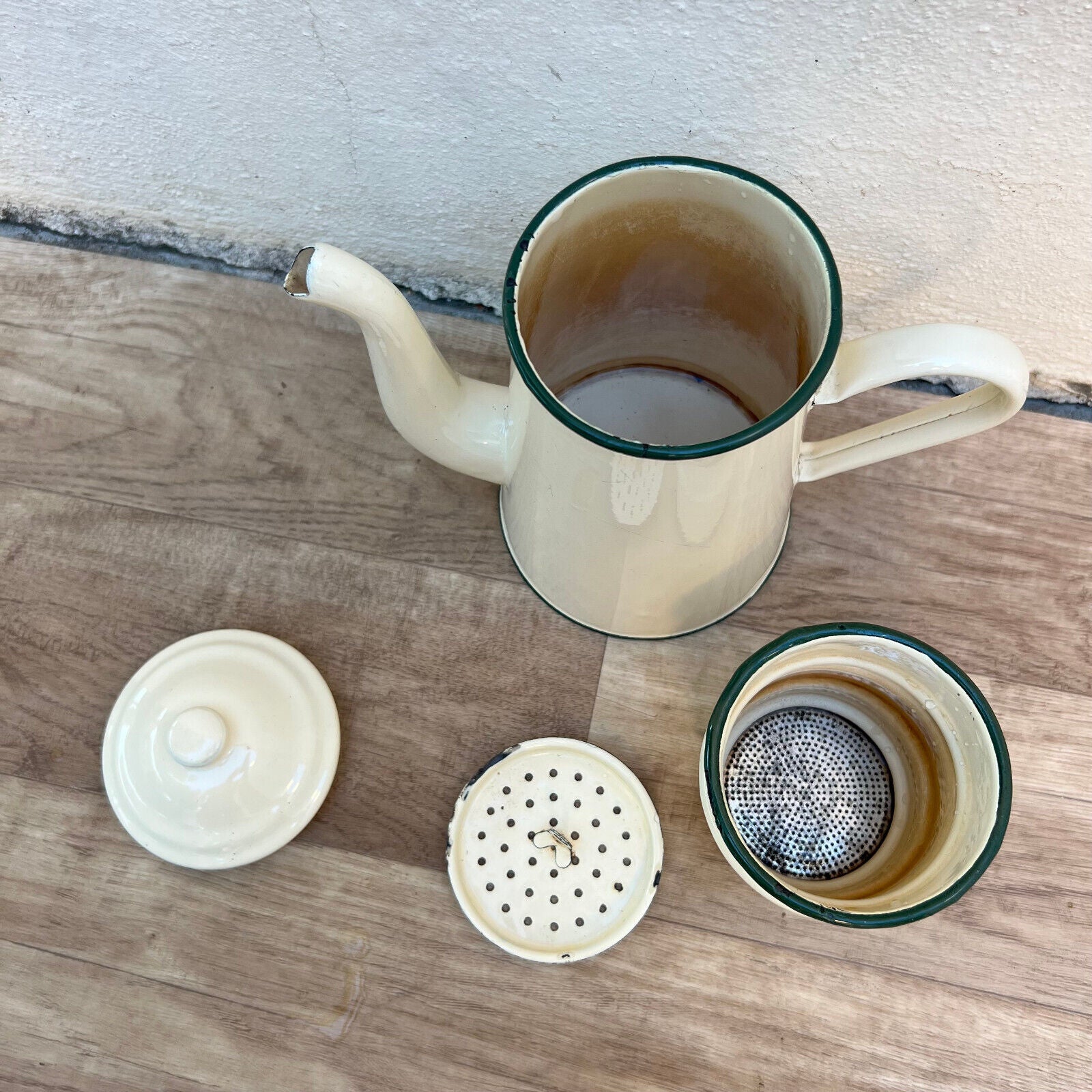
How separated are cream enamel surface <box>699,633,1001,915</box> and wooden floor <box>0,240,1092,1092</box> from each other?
0.05 metres

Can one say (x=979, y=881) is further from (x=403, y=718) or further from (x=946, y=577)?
(x=403, y=718)

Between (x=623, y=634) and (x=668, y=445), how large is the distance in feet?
0.45

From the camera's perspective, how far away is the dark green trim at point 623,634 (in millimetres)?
433

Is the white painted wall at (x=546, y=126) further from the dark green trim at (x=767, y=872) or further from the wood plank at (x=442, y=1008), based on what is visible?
the wood plank at (x=442, y=1008)

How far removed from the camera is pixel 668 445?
318 millimetres

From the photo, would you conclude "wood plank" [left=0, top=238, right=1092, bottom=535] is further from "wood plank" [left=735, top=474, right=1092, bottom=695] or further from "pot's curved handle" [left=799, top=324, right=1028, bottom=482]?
"pot's curved handle" [left=799, top=324, right=1028, bottom=482]

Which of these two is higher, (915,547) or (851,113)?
(851,113)

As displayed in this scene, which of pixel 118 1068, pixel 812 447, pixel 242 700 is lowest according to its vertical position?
pixel 118 1068

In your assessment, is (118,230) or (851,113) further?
(118,230)

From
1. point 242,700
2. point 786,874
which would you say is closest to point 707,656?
point 786,874

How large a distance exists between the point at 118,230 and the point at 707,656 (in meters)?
0.38

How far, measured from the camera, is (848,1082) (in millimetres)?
396

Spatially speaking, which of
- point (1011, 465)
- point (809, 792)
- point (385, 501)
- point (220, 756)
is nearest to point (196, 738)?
point (220, 756)

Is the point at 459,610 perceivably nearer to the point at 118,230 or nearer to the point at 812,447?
the point at 812,447
